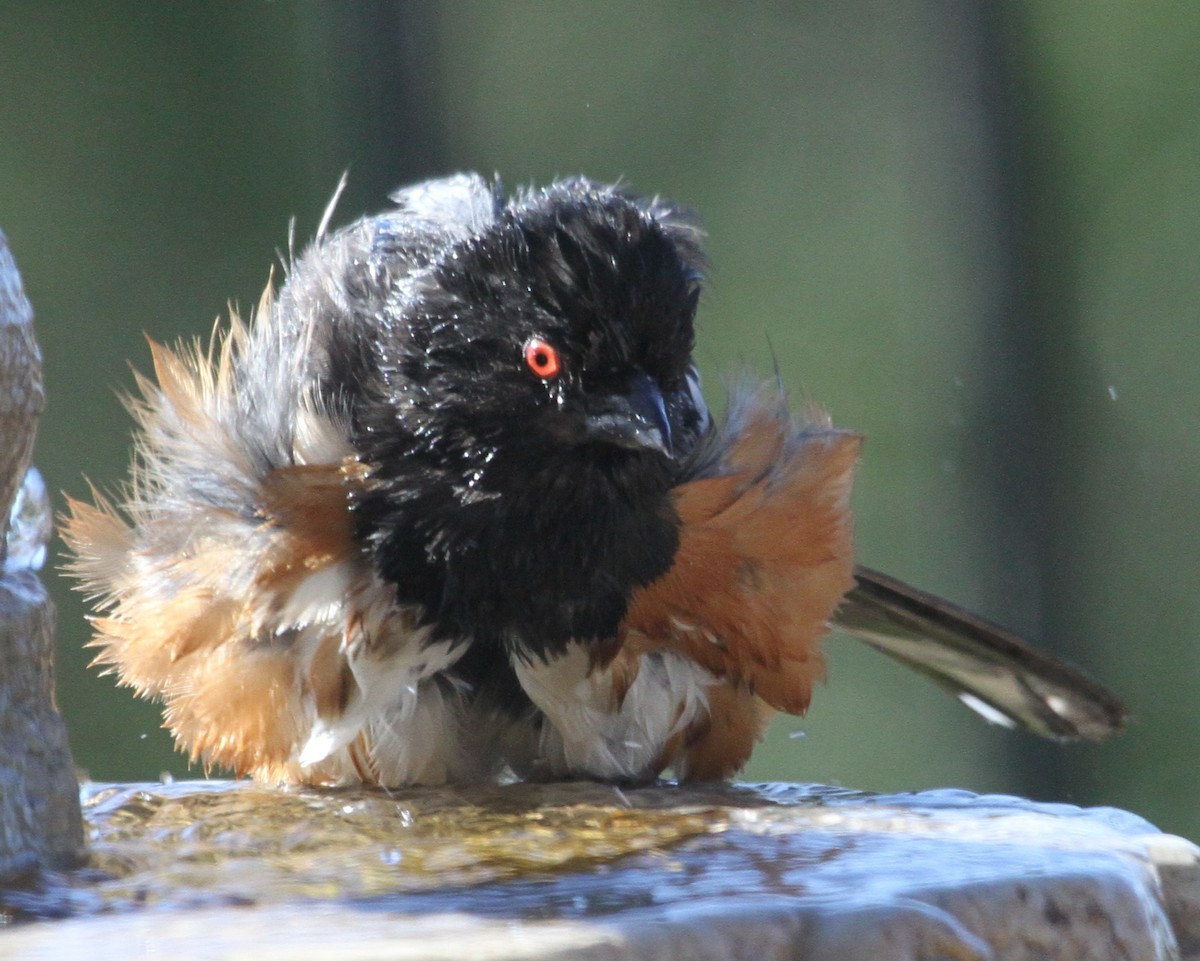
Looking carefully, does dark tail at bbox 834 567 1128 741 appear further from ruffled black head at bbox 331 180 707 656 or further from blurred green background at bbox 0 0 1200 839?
blurred green background at bbox 0 0 1200 839

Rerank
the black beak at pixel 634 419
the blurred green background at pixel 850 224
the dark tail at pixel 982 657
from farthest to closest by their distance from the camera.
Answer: the blurred green background at pixel 850 224
the dark tail at pixel 982 657
the black beak at pixel 634 419

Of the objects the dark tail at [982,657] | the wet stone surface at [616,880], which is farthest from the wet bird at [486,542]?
the dark tail at [982,657]

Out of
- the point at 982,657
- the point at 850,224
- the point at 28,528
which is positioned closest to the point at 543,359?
the point at 28,528

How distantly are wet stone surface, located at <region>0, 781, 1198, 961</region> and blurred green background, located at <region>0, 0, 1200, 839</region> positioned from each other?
4774 mm

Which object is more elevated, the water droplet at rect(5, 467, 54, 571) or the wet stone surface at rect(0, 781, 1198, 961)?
the water droplet at rect(5, 467, 54, 571)

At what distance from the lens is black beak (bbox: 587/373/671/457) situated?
239 cm

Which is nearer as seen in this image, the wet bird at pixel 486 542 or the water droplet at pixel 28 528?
the water droplet at pixel 28 528

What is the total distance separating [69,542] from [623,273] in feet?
3.89

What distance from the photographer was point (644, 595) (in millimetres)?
2619

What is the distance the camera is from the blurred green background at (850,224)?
693cm

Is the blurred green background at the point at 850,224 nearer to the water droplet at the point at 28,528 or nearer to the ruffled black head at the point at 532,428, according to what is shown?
the ruffled black head at the point at 532,428

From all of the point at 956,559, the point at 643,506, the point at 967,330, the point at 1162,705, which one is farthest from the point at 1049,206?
the point at 643,506

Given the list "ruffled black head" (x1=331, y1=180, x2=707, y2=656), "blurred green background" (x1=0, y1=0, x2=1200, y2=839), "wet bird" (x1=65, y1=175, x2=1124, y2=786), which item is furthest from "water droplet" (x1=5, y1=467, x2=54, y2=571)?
"blurred green background" (x1=0, y1=0, x2=1200, y2=839)

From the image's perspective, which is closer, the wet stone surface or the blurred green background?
the wet stone surface
